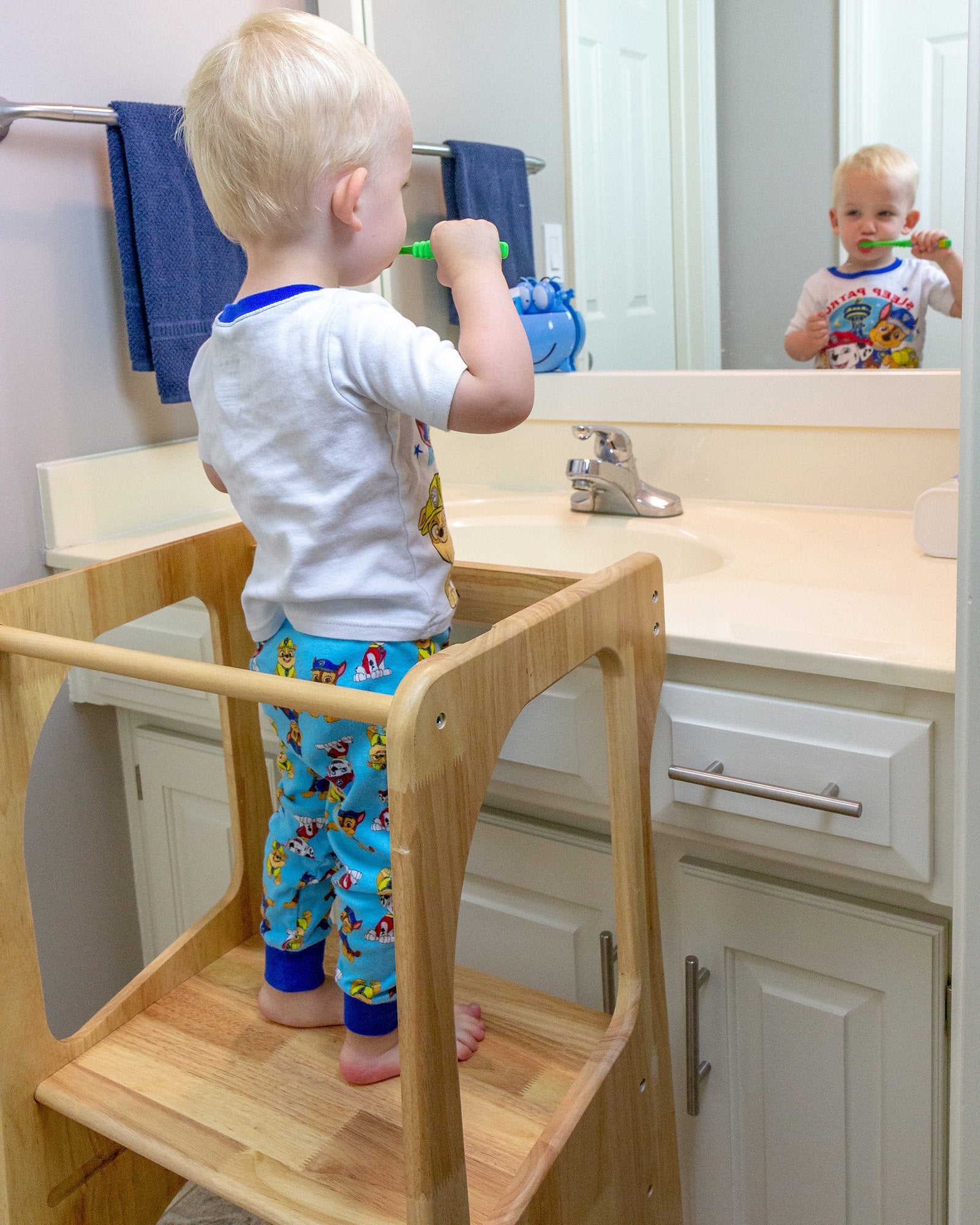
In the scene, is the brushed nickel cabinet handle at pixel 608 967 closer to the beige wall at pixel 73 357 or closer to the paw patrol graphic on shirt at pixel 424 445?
the paw patrol graphic on shirt at pixel 424 445

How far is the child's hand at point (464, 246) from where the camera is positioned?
0.93 metres

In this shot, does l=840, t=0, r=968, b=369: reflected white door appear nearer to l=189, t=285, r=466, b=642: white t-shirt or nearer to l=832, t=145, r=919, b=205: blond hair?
l=832, t=145, r=919, b=205: blond hair

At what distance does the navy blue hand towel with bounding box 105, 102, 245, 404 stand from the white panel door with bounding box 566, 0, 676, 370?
49 cm

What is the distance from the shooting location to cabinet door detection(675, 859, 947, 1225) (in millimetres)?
979

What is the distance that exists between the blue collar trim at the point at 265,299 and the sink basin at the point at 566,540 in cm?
53

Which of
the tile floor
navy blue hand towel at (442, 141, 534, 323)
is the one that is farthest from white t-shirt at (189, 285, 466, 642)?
the tile floor

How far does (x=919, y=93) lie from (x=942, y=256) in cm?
16

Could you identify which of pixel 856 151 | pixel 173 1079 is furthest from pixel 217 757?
pixel 856 151

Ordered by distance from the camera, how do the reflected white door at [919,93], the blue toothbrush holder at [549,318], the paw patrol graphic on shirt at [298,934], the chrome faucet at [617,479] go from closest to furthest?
the paw patrol graphic on shirt at [298,934] → the reflected white door at [919,93] → the chrome faucet at [617,479] → the blue toothbrush holder at [549,318]

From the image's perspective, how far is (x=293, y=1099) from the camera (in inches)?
38.3

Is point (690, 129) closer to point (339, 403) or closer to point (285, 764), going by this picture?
point (339, 403)

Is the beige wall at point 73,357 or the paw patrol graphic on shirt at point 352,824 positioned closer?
the paw patrol graphic on shirt at point 352,824

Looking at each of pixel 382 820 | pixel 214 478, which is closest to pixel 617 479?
pixel 214 478

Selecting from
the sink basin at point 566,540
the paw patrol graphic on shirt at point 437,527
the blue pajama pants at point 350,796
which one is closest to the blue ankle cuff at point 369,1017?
the blue pajama pants at point 350,796
